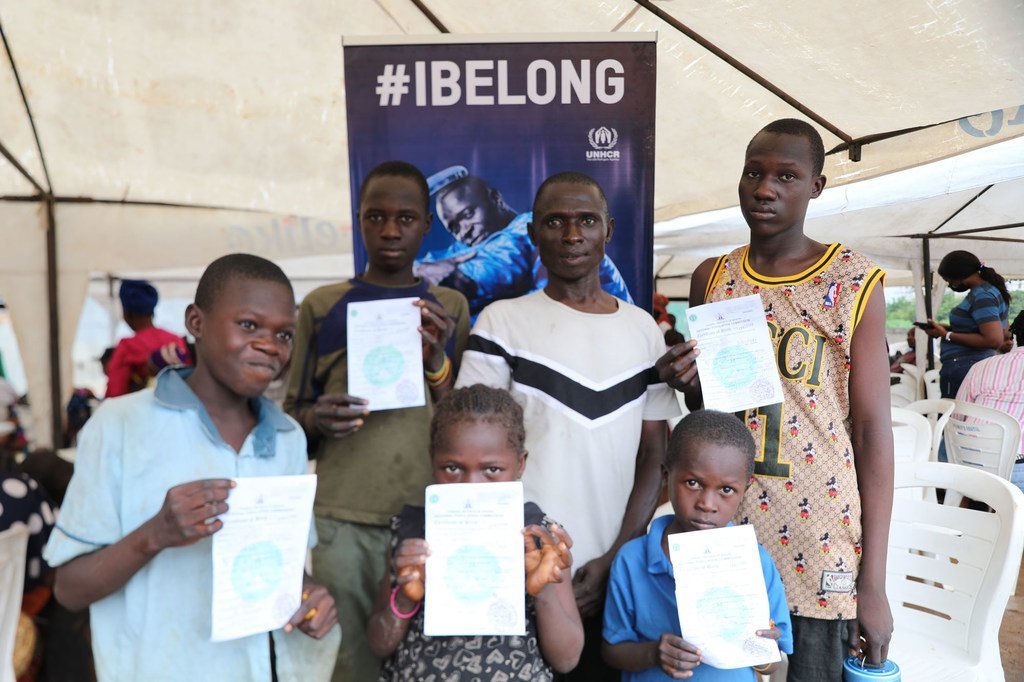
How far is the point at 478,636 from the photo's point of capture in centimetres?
176

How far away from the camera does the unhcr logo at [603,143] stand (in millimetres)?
3176

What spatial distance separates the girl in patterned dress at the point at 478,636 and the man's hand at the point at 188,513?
1.40 ft

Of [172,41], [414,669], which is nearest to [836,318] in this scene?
[414,669]

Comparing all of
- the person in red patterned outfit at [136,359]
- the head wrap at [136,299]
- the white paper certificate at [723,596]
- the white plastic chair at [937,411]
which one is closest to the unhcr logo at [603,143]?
the white paper certificate at [723,596]

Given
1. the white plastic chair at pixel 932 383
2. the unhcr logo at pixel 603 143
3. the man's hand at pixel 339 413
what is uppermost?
the unhcr logo at pixel 603 143

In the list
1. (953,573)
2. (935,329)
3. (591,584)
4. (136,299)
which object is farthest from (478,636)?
(935,329)

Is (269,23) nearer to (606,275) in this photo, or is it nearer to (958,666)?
(606,275)

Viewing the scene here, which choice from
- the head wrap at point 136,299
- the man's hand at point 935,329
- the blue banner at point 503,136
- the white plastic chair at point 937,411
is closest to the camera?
the blue banner at point 503,136

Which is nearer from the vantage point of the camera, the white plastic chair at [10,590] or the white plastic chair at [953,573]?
the white plastic chair at [10,590]

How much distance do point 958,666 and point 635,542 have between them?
4.99 feet

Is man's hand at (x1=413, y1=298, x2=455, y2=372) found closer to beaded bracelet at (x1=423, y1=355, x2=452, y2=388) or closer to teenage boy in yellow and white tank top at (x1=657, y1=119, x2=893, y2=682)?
beaded bracelet at (x1=423, y1=355, x2=452, y2=388)

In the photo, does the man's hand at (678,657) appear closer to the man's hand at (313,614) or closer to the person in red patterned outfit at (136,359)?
the man's hand at (313,614)

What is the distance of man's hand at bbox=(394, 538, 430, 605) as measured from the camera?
165cm

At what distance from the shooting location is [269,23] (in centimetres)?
480
